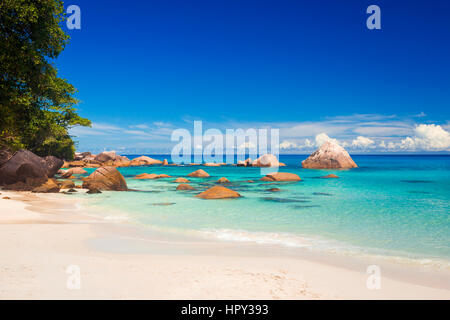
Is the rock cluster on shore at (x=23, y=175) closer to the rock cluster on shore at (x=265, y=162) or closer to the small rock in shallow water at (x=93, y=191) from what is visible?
the small rock in shallow water at (x=93, y=191)

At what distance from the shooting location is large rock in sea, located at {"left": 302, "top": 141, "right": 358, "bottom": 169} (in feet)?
148

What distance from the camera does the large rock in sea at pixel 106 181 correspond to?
18.7 m

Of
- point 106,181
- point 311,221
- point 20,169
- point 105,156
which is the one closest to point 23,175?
point 20,169

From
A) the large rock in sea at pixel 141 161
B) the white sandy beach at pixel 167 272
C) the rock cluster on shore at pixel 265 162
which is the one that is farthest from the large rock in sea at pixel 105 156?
the white sandy beach at pixel 167 272

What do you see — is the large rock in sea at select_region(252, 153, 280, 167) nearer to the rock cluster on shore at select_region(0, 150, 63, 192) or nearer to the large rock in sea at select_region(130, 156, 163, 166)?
the large rock in sea at select_region(130, 156, 163, 166)

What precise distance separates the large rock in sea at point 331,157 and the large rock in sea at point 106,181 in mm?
34969

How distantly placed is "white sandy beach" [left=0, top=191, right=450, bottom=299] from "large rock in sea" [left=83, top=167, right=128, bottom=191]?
11899 mm

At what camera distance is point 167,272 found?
14.9 feet

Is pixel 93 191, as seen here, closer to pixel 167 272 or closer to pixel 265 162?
pixel 167 272

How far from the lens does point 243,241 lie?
730 centimetres
